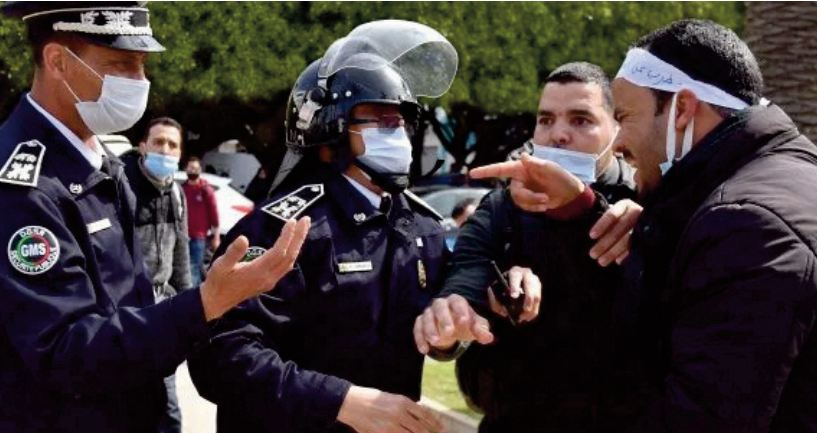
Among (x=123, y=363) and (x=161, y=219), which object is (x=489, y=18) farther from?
(x=123, y=363)

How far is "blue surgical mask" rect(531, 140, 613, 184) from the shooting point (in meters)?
3.24

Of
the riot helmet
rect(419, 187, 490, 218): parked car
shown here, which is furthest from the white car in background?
the riot helmet

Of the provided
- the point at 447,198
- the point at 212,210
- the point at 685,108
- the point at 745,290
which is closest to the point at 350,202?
the point at 685,108

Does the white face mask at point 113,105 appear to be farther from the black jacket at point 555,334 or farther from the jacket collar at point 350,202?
the black jacket at point 555,334

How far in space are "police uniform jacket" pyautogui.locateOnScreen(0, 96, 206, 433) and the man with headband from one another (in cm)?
113

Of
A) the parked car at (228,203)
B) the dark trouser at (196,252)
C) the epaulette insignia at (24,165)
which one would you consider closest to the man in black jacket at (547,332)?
the epaulette insignia at (24,165)

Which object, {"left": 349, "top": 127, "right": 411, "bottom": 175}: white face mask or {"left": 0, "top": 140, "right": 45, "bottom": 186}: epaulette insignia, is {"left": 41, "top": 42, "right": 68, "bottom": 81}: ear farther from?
{"left": 349, "top": 127, "right": 411, "bottom": 175}: white face mask

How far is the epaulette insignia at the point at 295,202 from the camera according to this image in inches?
113

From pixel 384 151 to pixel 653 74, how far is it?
3.09 feet

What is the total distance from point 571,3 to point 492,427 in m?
19.7

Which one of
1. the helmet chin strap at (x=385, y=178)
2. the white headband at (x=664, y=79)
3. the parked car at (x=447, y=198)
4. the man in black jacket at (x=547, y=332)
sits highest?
the white headband at (x=664, y=79)

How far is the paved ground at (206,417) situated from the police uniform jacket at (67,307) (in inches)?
174

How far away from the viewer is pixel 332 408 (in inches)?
106

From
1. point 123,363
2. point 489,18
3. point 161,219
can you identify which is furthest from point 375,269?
point 489,18
